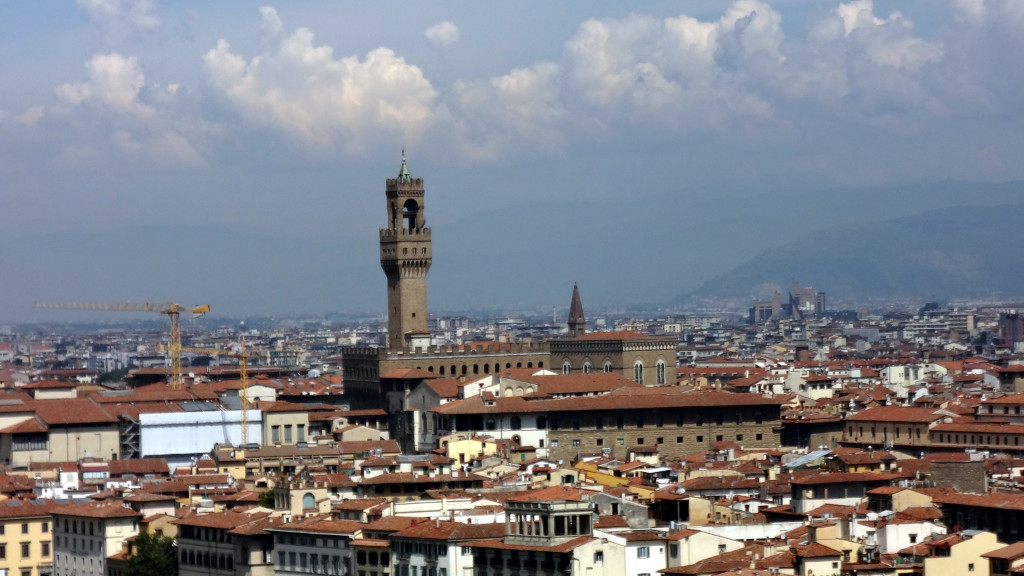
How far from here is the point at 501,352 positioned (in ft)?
340

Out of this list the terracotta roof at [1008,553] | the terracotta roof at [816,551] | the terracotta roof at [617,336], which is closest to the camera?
the terracotta roof at [1008,553]

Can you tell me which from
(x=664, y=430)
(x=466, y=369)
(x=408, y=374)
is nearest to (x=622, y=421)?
(x=664, y=430)

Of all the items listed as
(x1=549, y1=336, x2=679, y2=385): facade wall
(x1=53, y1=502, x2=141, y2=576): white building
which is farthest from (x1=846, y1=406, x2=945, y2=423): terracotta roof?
(x1=53, y1=502, x2=141, y2=576): white building

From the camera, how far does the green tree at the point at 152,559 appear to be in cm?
5928

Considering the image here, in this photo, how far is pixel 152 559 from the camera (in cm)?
5931

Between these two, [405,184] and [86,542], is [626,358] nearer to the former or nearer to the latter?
[405,184]

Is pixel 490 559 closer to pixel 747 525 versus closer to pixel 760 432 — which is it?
pixel 747 525

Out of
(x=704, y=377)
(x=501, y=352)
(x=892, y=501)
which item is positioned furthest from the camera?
(x=704, y=377)

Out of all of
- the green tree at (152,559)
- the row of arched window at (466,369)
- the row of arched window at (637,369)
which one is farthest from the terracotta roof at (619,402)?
the green tree at (152,559)

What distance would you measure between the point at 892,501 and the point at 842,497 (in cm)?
336

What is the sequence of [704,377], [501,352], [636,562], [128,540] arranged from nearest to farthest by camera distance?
1. [636,562]
2. [128,540]
3. [501,352]
4. [704,377]

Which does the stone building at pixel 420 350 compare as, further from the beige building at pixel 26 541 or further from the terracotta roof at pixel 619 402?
the beige building at pixel 26 541

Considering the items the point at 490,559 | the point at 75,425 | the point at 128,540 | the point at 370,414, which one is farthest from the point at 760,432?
the point at 490,559

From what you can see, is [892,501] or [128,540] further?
[128,540]
